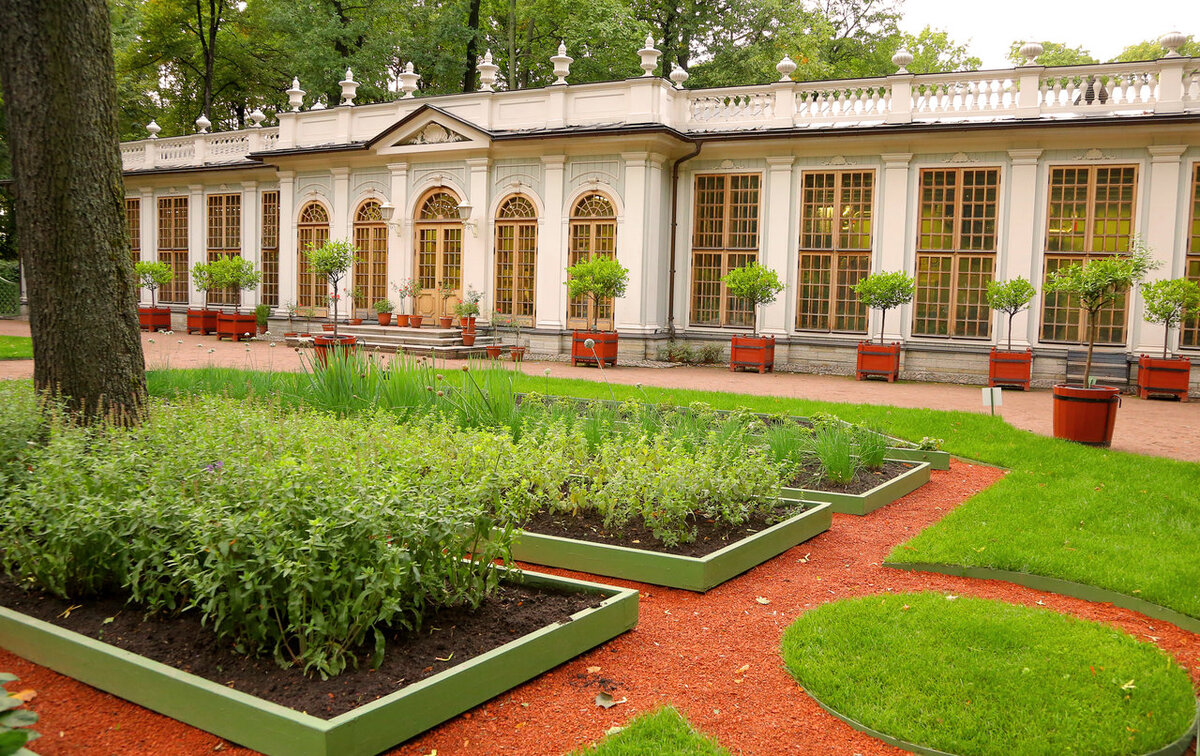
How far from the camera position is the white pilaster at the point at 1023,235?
1673cm

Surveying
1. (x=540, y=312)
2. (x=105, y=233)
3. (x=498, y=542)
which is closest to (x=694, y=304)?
(x=540, y=312)

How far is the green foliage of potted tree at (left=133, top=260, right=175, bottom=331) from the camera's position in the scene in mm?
25328

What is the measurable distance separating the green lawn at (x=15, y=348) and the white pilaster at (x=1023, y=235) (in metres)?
17.5

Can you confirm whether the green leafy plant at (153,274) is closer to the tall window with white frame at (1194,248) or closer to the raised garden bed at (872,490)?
the raised garden bed at (872,490)

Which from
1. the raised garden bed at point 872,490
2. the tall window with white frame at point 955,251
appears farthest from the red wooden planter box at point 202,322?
the raised garden bed at point 872,490

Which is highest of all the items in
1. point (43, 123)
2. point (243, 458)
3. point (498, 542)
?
point (43, 123)

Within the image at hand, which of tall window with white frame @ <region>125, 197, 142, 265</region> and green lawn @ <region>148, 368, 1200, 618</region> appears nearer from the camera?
green lawn @ <region>148, 368, 1200, 618</region>

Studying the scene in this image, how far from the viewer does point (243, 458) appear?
427 cm

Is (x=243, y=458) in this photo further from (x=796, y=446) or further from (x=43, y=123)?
(x=796, y=446)

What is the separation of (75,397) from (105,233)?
1.19 meters

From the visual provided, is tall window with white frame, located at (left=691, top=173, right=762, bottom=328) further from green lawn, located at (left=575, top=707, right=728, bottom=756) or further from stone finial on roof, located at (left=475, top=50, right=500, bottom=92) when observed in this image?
green lawn, located at (left=575, top=707, right=728, bottom=756)

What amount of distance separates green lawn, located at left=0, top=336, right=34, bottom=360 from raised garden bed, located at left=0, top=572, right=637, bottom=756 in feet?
42.1

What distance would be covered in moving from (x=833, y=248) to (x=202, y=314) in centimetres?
1748

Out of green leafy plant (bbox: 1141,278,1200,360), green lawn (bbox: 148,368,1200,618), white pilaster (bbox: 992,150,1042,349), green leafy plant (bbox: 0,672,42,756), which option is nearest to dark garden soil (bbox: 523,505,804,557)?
green lawn (bbox: 148,368,1200,618)
